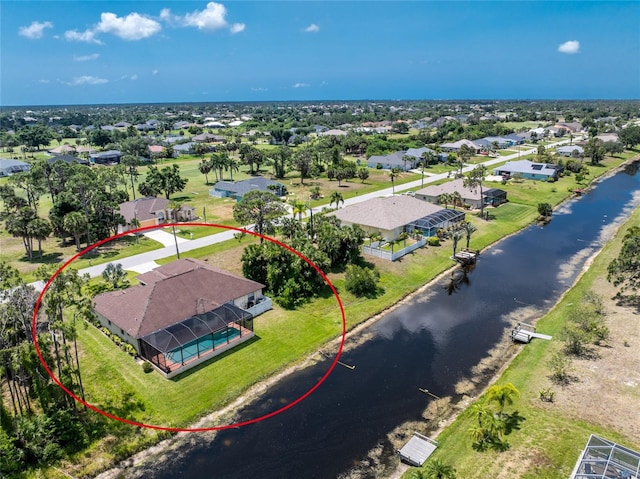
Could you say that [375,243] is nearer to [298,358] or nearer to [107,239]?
[298,358]

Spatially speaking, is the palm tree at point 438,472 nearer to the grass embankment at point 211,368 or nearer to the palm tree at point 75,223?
the grass embankment at point 211,368

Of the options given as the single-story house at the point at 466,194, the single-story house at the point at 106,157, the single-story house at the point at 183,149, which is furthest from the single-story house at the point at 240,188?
the single-story house at the point at 183,149

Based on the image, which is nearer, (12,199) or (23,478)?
(23,478)

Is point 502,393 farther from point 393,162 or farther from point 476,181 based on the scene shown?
point 393,162

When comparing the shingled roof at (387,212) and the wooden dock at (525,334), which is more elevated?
the shingled roof at (387,212)

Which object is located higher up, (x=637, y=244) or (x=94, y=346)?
(x=637, y=244)

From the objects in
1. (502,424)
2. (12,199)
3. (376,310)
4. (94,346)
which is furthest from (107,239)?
(502,424)

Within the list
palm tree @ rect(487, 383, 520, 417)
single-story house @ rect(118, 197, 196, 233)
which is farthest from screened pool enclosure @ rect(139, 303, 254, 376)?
single-story house @ rect(118, 197, 196, 233)
